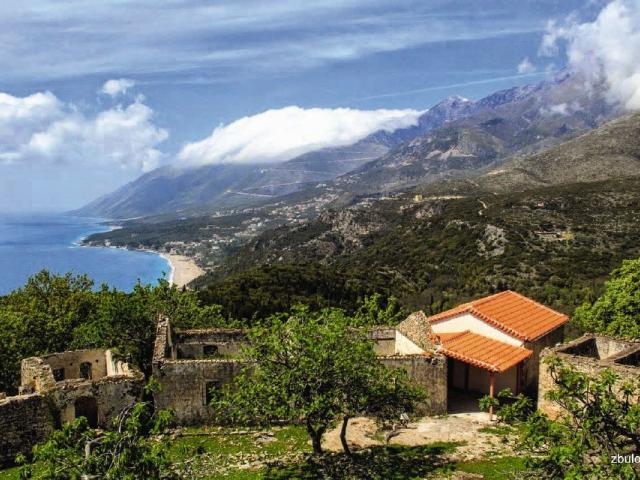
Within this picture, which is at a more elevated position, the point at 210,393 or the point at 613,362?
the point at 613,362

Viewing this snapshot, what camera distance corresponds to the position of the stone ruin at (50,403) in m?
18.0

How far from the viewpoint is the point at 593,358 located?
20672 mm

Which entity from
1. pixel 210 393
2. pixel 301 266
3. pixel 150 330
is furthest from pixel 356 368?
pixel 301 266

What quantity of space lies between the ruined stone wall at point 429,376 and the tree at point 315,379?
13.9 feet

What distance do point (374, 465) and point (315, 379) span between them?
371 cm

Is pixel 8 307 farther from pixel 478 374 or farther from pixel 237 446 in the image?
pixel 478 374

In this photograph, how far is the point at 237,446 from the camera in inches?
756

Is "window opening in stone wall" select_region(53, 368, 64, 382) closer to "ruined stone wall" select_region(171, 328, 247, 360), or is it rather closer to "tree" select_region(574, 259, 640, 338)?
"ruined stone wall" select_region(171, 328, 247, 360)

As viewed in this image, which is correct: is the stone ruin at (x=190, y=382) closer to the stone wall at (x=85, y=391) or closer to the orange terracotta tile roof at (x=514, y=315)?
the stone wall at (x=85, y=391)

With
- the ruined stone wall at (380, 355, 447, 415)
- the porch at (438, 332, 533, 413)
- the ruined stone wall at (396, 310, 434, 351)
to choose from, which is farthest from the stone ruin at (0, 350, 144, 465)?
the porch at (438, 332, 533, 413)

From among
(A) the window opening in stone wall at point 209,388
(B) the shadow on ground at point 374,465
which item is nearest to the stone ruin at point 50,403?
(A) the window opening in stone wall at point 209,388

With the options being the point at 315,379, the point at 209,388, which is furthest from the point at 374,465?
the point at 209,388

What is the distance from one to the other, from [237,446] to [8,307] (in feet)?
71.2

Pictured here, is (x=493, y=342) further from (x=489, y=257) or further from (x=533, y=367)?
(x=489, y=257)
